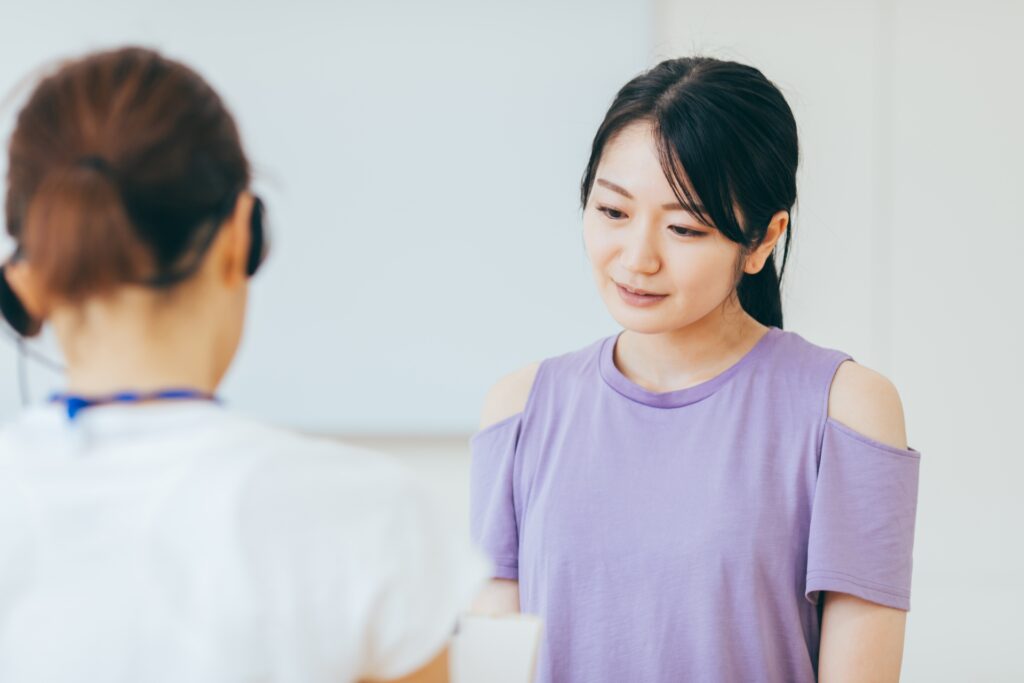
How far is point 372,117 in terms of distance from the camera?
293 cm

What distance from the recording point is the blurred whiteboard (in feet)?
9.47

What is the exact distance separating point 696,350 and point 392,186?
1.65m

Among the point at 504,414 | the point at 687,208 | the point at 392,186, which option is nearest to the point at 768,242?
the point at 687,208

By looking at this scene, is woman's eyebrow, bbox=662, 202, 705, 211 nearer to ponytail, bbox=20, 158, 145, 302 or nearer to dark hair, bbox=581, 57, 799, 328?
dark hair, bbox=581, 57, 799, 328

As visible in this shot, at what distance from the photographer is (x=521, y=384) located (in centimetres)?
149

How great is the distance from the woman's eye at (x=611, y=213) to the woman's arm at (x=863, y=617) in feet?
1.06

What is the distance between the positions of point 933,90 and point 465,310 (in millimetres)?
1253

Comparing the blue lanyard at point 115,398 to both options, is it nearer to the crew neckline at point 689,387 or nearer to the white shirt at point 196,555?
the white shirt at point 196,555

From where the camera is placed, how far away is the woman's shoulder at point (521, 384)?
4.85ft

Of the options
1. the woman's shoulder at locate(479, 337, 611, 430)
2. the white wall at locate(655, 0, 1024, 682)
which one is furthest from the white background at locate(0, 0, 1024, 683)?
the woman's shoulder at locate(479, 337, 611, 430)

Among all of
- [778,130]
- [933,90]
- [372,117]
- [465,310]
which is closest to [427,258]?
[465,310]

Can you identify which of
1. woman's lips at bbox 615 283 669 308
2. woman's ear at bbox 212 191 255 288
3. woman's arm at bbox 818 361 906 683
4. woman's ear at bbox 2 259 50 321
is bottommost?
woman's arm at bbox 818 361 906 683

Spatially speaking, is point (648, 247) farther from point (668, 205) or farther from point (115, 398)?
point (115, 398)

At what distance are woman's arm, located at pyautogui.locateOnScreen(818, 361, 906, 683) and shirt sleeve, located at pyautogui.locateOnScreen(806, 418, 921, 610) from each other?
0.01 m
